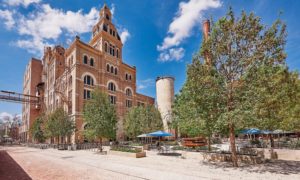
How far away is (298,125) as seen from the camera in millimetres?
16031

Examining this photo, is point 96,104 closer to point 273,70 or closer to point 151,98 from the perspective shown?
point 273,70

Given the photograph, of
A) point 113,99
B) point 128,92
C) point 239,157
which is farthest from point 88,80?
point 239,157

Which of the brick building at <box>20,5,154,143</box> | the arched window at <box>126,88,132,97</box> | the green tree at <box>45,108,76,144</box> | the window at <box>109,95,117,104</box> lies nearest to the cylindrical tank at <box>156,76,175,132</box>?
the brick building at <box>20,5,154,143</box>

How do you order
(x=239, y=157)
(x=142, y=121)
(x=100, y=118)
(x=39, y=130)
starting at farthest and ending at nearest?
(x=39, y=130) → (x=142, y=121) → (x=100, y=118) → (x=239, y=157)

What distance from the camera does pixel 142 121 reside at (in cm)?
3097

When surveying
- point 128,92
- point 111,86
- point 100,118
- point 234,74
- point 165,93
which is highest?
point 111,86

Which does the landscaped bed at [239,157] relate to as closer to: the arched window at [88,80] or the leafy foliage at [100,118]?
the leafy foliage at [100,118]

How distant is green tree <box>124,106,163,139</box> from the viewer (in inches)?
1218

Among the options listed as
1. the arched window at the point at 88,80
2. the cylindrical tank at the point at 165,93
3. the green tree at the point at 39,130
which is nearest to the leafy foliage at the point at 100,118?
the arched window at the point at 88,80

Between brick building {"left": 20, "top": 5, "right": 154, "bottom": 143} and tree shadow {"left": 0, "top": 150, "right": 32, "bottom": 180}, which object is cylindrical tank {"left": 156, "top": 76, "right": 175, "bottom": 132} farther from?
tree shadow {"left": 0, "top": 150, "right": 32, "bottom": 180}

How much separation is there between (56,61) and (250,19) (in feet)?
147

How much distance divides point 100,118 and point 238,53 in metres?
16.6

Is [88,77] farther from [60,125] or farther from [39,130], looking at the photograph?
[39,130]

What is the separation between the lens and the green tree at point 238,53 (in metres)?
11.7
